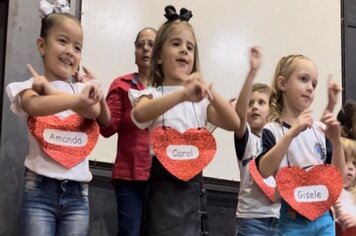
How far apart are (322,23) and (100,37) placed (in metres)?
1.46

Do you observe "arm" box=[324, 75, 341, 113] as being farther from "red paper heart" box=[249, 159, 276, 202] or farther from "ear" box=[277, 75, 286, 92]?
"red paper heart" box=[249, 159, 276, 202]

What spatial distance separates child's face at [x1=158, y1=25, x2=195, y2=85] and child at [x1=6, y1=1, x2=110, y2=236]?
25 cm

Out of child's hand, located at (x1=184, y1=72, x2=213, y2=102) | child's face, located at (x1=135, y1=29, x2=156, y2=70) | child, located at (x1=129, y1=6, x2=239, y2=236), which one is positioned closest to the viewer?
child's hand, located at (x1=184, y1=72, x2=213, y2=102)

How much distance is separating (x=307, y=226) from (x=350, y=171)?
490mm

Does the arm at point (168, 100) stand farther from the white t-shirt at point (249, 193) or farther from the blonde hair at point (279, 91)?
the white t-shirt at point (249, 193)

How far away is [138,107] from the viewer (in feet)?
6.37

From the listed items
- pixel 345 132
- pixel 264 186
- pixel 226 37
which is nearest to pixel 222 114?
pixel 264 186

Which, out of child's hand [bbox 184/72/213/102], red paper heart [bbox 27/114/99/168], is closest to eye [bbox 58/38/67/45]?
red paper heart [bbox 27/114/99/168]

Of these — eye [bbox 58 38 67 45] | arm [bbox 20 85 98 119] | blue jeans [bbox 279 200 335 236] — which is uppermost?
eye [bbox 58 38 67 45]

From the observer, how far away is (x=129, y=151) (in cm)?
246

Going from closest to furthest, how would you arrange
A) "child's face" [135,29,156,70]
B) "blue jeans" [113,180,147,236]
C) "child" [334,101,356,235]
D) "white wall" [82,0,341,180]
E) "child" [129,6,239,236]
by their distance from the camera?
1. "child" [129,6,239,236]
2. "child" [334,101,356,235]
3. "blue jeans" [113,180,147,236]
4. "child's face" [135,29,156,70]
5. "white wall" [82,0,341,180]

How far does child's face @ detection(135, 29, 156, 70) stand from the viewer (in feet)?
8.54

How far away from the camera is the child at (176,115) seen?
186cm

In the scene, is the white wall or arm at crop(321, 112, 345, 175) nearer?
arm at crop(321, 112, 345, 175)
